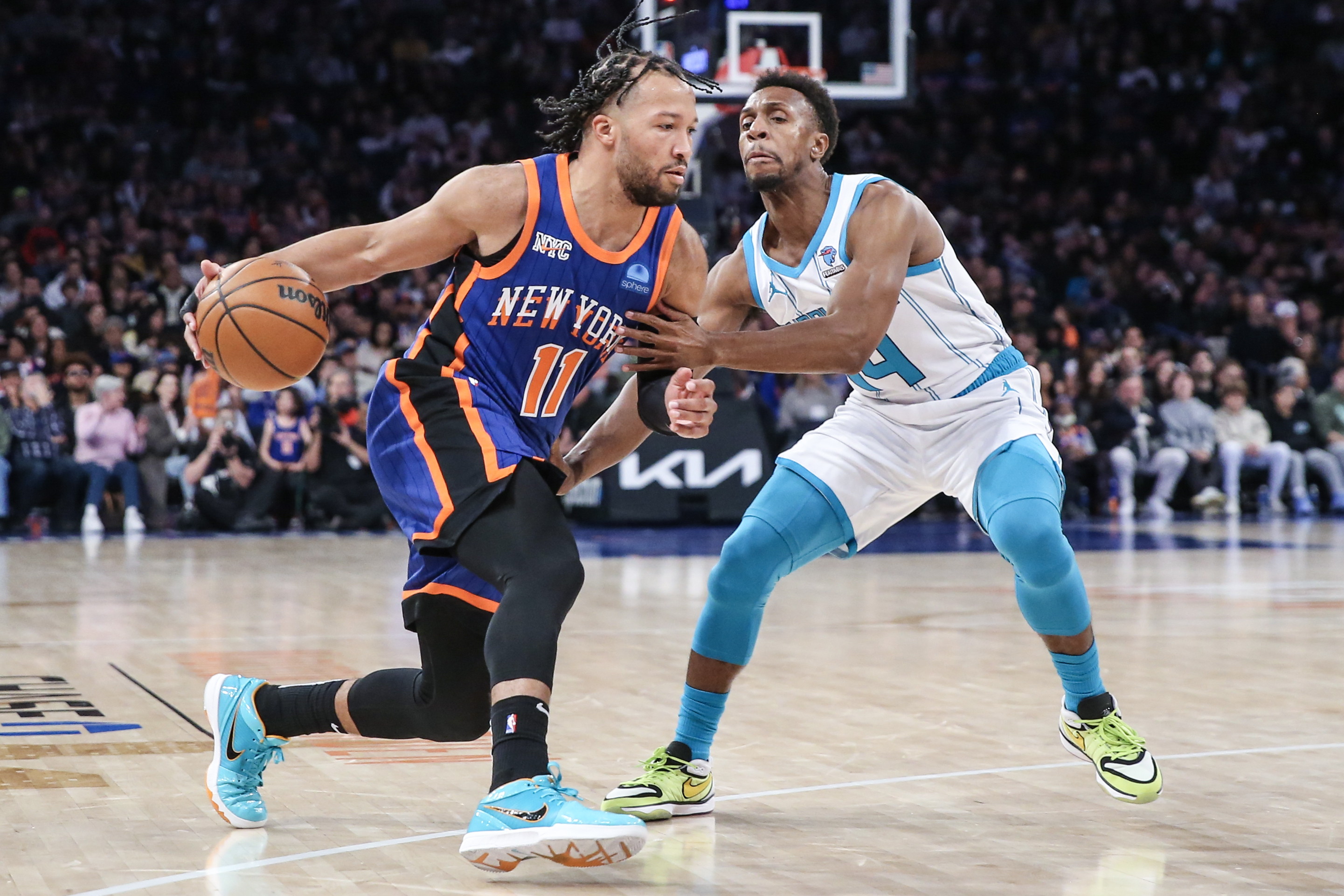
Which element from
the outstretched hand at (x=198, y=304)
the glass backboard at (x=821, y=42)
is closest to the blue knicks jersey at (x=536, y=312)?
the outstretched hand at (x=198, y=304)

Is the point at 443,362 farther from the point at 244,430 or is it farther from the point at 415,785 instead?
the point at 244,430

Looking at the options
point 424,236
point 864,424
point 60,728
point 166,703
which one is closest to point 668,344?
point 424,236

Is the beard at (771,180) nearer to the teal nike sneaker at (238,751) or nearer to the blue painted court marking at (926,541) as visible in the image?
the teal nike sneaker at (238,751)

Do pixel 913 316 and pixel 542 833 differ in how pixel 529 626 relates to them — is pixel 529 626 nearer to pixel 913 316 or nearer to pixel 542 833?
pixel 542 833

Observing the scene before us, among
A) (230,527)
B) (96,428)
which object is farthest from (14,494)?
(230,527)

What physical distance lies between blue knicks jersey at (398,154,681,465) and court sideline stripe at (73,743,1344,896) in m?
0.99

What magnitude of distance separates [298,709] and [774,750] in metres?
1.66

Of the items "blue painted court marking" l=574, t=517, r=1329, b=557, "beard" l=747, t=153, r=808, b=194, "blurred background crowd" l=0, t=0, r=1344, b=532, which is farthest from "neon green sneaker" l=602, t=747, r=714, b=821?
"blue painted court marking" l=574, t=517, r=1329, b=557

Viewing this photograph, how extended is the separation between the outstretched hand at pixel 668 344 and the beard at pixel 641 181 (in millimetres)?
285

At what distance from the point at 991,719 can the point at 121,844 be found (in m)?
3.03

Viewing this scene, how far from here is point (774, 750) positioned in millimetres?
5074

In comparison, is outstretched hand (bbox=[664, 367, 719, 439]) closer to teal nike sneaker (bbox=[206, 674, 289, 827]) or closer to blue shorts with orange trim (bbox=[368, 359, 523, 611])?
blue shorts with orange trim (bbox=[368, 359, 523, 611])

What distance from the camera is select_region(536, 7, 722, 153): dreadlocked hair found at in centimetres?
398

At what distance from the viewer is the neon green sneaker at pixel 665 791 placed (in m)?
4.19
